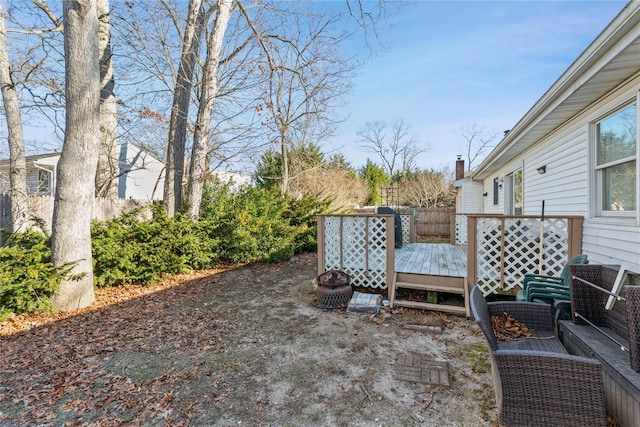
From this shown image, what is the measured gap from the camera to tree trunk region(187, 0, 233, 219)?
728cm

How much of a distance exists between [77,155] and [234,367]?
415cm

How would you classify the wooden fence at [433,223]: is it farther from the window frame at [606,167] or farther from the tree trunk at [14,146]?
the tree trunk at [14,146]

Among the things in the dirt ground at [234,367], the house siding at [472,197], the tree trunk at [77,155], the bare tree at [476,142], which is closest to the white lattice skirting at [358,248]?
the dirt ground at [234,367]

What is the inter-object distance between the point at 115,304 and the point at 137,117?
5.48 metres

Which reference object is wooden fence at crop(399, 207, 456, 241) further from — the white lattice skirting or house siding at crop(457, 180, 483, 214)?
the white lattice skirting

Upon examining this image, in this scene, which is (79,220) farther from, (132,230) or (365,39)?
(365,39)

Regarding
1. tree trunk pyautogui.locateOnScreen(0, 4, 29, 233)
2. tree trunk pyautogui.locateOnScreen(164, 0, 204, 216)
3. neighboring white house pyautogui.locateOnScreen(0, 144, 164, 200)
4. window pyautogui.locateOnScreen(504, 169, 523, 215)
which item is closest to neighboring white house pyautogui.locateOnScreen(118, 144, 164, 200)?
neighboring white house pyautogui.locateOnScreen(0, 144, 164, 200)

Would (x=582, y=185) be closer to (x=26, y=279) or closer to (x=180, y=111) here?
(x=26, y=279)

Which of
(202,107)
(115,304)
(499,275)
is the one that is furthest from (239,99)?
(499,275)

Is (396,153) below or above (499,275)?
above

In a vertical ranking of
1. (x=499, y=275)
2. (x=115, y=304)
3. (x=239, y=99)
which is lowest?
(x=115, y=304)

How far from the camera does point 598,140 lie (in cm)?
371

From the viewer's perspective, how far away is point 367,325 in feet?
13.1

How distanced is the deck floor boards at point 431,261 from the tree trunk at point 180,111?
561 centimetres
